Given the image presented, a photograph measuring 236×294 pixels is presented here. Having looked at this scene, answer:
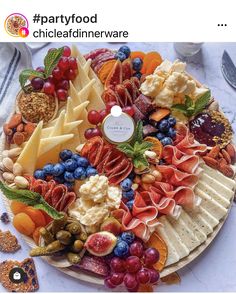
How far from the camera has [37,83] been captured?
6.42 ft

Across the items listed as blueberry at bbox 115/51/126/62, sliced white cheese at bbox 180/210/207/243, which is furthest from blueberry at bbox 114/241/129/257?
blueberry at bbox 115/51/126/62

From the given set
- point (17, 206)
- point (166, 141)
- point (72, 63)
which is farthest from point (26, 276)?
point (72, 63)

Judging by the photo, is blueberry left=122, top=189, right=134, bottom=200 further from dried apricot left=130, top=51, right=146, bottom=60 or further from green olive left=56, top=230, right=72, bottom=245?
dried apricot left=130, top=51, right=146, bottom=60

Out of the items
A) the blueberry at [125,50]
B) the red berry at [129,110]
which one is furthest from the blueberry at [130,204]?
the blueberry at [125,50]

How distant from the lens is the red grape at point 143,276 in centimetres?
169

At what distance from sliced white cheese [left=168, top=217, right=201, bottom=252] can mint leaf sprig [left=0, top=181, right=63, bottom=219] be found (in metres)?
0.39

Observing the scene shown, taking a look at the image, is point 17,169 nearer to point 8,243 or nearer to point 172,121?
point 8,243

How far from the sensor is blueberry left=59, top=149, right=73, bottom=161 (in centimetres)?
185

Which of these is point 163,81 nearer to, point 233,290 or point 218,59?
point 218,59

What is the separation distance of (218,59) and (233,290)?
2.98 feet

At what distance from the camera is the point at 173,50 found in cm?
223

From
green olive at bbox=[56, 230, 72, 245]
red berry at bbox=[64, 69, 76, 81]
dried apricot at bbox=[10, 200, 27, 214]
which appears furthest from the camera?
red berry at bbox=[64, 69, 76, 81]

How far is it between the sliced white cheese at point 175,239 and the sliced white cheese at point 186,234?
12 millimetres

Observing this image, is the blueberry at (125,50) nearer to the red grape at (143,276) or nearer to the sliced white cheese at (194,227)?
the sliced white cheese at (194,227)
